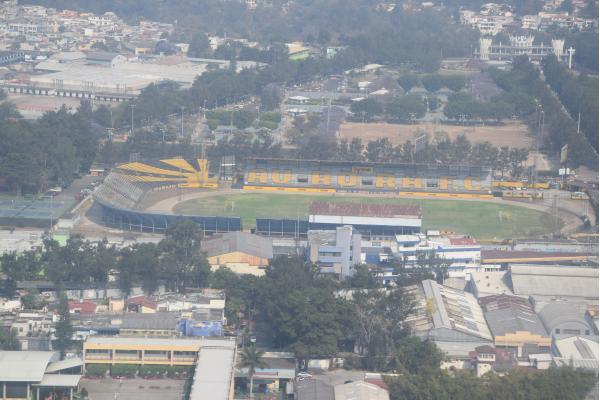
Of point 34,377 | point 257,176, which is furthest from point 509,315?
point 257,176

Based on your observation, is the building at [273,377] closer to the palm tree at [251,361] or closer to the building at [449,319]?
the palm tree at [251,361]

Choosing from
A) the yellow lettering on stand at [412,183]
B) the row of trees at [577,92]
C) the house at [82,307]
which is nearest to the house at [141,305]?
the house at [82,307]

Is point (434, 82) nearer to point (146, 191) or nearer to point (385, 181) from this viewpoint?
point (385, 181)

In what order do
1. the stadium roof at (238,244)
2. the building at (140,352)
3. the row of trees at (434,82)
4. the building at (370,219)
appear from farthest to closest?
the row of trees at (434,82) < the building at (370,219) < the stadium roof at (238,244) < the building at (140,352)

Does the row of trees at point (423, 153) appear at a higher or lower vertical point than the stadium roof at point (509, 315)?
higher

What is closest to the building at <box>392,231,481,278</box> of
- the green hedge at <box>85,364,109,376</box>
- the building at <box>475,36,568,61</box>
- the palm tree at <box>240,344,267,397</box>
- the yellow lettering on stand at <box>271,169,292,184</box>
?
the palm tree at <box>240,344,267,397</box>

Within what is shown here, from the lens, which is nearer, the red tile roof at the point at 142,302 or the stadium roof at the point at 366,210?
the red tile roof at the point at 142,302

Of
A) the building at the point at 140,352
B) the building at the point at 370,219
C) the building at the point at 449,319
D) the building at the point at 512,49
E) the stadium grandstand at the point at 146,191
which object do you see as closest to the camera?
the building at the point at 140,352
